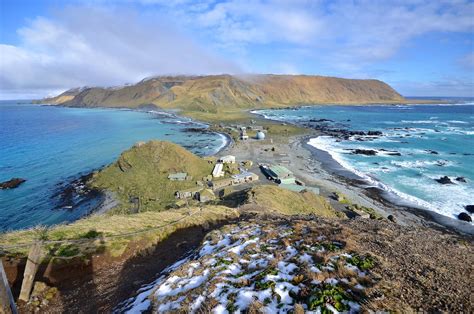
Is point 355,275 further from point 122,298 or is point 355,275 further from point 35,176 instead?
point 35,176

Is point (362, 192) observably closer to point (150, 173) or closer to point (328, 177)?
point (328, 177)

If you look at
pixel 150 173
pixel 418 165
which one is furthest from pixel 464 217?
pixel 150 173

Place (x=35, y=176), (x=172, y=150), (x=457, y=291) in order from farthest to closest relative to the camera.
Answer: (x=35, y=176)
(x=172, y=150)
(x=457, y=291)

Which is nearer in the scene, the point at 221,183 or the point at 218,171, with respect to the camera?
the point at 221,183

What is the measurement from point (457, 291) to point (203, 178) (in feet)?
106

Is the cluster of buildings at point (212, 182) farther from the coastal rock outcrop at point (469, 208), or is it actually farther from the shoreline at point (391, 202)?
the coastal rock outcrop at point (469, 208)

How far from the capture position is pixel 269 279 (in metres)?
7.51

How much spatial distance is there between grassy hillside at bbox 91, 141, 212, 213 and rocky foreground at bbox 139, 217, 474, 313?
76.4 ft

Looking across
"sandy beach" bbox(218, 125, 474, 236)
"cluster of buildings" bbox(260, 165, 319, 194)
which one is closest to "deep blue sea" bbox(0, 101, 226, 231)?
"sandy beach" bbox(218, 125, 474, 236)

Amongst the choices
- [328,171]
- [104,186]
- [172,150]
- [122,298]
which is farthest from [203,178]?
[122,298]

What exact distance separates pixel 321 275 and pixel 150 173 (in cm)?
3428

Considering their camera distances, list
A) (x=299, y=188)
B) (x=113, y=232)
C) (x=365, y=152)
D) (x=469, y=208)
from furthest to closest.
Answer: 1. (x=365, y=152)
2. (x=299, y=188)
3. (x=469, y=208)
4. (x=113, y=232)

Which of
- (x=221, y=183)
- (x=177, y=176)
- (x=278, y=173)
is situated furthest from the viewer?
(x=278, y=173)

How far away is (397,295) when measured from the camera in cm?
656
